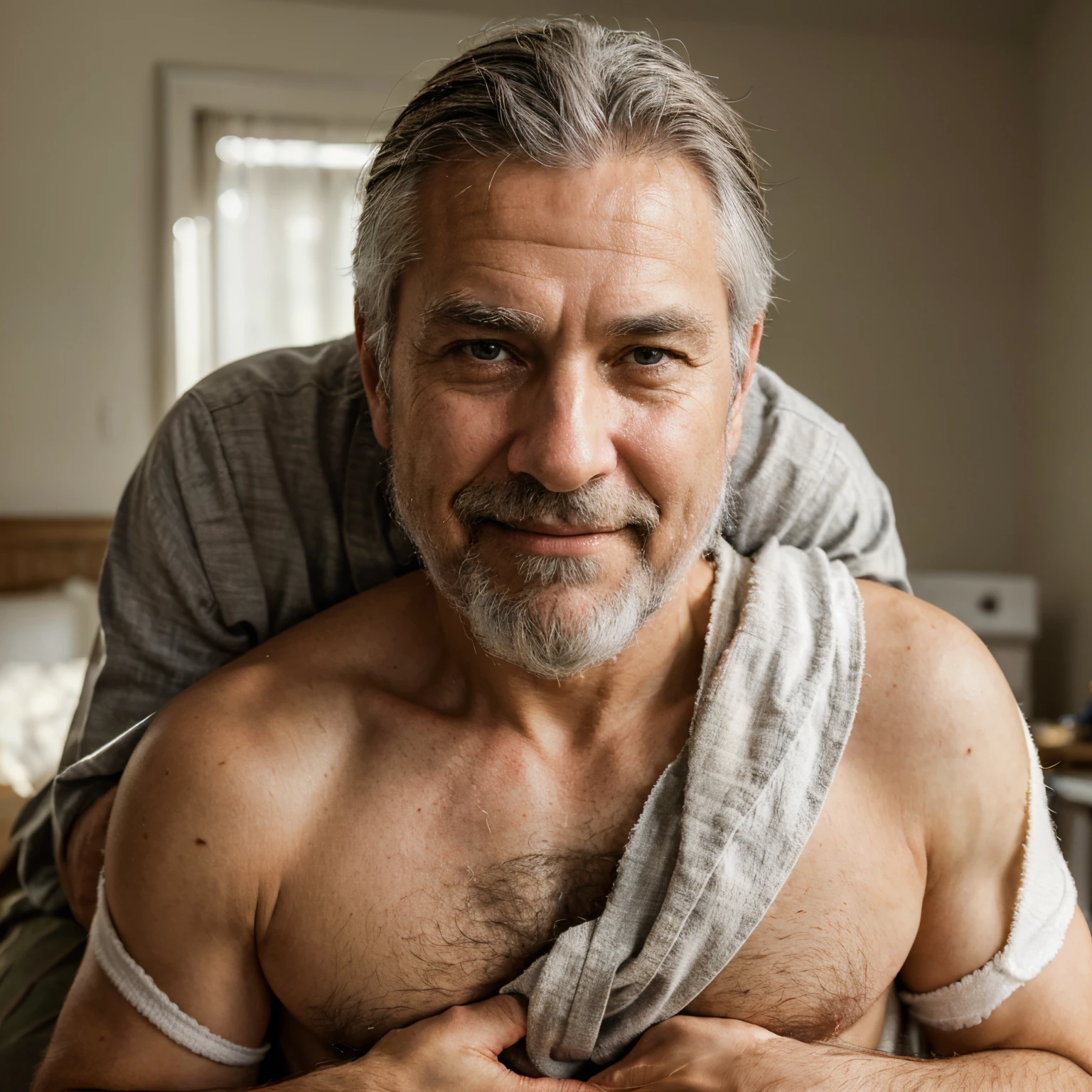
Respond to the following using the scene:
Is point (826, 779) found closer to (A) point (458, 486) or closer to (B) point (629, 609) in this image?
(B) point (629, 609)

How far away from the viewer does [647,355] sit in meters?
0.94

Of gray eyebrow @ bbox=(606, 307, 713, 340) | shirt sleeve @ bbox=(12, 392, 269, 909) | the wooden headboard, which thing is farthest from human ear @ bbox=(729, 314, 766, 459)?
the wooden headboard

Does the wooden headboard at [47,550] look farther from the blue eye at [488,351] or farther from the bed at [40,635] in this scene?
the blue eye at [488,351]

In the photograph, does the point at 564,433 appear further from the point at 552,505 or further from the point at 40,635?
the point at 40,635

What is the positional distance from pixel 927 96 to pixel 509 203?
13.0 feet

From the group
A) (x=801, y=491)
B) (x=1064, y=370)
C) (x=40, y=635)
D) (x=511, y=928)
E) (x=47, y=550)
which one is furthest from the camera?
(x=1064, y=370)

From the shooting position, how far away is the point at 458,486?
0.95m

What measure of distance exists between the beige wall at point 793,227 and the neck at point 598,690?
3273 mm

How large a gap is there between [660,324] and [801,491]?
1.23 ft

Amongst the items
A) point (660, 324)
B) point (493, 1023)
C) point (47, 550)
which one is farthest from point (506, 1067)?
point (47, 550)

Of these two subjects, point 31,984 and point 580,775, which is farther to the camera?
point 31,984

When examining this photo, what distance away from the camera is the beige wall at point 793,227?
396 centimetres

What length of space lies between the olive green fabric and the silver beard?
68cm

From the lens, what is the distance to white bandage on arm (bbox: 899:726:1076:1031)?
987 mm
